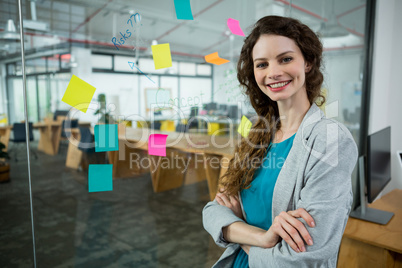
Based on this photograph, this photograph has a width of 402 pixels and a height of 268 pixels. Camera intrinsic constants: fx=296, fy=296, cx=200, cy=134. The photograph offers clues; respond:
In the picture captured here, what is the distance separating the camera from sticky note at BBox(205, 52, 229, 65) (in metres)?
1.72

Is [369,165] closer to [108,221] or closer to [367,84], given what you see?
[367,84]

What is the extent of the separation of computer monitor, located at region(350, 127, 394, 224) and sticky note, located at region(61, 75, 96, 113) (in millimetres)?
1531

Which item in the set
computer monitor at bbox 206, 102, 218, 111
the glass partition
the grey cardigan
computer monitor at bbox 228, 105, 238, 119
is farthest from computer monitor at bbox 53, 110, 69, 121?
the grey cardigan

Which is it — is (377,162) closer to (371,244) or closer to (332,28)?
(371,244)

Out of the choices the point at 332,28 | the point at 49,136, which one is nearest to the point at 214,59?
the point at 49,136

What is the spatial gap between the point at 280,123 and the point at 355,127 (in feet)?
7.27

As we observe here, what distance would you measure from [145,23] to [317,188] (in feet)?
3.69

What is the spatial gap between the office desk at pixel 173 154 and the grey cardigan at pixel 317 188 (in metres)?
0.80

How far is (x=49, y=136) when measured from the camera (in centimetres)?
163

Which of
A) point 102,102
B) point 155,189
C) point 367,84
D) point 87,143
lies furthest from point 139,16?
point 367,84

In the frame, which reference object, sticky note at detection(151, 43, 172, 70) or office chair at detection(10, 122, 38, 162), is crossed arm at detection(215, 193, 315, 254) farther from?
office chair at detection(10, 122, 38, 162)

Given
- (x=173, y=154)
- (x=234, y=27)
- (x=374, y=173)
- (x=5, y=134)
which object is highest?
(x=234, y=27)

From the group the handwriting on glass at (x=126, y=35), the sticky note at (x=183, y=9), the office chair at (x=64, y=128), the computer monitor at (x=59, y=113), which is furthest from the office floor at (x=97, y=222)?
the sticky note at (x=183, y=9)

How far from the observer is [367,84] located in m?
2.74
